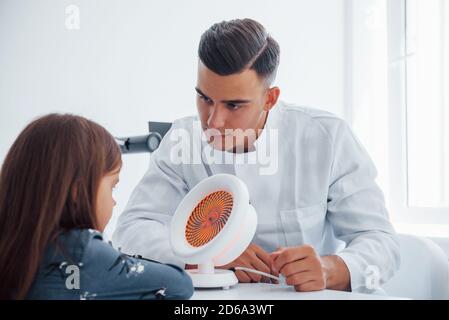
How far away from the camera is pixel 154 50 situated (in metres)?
2.20

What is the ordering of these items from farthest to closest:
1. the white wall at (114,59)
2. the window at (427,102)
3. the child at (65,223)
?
the window at (427,102) < the white wall at (114,59) < the child at (65,223)

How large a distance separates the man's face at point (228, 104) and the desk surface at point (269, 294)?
0.44m

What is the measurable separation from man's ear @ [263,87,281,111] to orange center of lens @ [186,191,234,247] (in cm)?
49

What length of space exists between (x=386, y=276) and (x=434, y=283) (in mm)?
123

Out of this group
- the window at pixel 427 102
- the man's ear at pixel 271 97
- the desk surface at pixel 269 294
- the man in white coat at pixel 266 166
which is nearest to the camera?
the desk surface at pixel 269 294

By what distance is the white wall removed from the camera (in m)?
1.94

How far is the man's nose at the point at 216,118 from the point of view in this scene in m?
1.41

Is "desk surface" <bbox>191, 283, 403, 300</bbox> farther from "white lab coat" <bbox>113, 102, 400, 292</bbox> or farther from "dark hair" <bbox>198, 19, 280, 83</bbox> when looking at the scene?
"dark hair" <bbox>198, 19, 280, 83</bbox>

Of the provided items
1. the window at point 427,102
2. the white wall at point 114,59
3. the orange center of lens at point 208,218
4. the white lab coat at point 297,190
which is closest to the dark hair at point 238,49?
the white lab coat at point 297,190

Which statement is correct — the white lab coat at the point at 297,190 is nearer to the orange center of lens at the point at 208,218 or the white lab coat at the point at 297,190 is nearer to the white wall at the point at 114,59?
the orange center of lens at the point at 208,218

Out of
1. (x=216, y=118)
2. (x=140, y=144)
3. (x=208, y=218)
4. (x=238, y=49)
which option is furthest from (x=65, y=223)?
(x=238, y=49)

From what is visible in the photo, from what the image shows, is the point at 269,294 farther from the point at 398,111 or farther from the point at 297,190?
the point at 398,111
